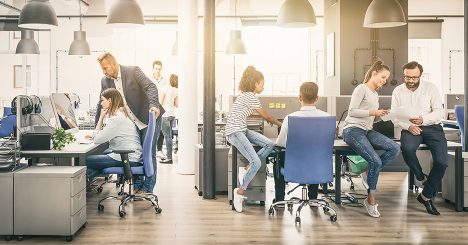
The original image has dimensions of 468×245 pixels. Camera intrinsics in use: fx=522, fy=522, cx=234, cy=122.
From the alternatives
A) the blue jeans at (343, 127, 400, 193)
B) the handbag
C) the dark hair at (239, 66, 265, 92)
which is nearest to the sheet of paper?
the blue jeans at (343, 127, 400, 193)

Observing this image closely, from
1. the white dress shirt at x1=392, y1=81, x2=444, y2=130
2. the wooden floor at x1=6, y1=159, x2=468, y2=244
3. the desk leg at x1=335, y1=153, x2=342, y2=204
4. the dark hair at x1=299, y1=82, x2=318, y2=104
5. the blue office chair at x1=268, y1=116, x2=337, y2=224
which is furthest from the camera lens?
the desk leg at x1=335, y1=153, x2=342, y2=204

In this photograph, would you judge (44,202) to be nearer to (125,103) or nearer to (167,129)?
(125,103)

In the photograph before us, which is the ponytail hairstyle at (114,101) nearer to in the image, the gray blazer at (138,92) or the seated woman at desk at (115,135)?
the seated woman at desk at (115,135)

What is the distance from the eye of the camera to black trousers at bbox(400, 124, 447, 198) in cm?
529

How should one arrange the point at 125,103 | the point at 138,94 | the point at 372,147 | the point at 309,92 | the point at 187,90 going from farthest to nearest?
1. the point at 187,90
2. the point at 138,94
3. the point at 125,103
4. the point at 372,147
5. the point at 309,92

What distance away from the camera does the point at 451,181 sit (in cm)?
562

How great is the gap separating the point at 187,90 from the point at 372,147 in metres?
3.69

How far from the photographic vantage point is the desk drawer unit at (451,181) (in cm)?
532

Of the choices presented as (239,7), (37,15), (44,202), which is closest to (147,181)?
(44,202)

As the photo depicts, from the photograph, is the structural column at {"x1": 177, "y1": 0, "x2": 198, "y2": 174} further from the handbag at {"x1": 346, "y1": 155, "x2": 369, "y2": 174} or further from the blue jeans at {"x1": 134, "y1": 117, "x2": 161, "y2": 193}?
the handbag at {"x1": 346, "y1": 155, "x2": 369, "y2": 174}

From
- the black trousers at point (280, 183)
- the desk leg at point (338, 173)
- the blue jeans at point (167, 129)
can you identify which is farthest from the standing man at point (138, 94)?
the blue jeans at point (167, 129)

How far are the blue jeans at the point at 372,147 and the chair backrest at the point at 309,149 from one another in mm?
530

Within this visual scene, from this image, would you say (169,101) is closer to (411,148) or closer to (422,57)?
(411,148)

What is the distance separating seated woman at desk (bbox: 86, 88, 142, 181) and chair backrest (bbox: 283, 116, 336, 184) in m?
1.54
